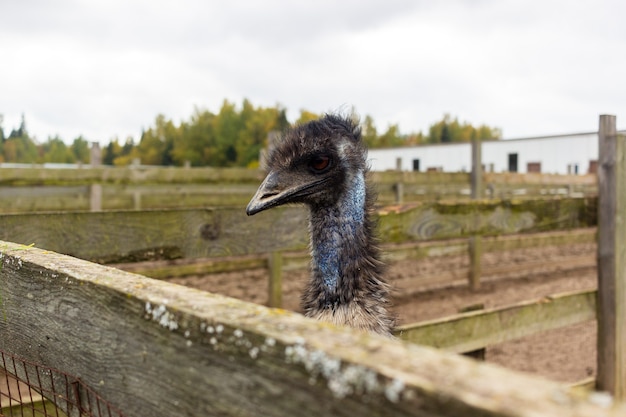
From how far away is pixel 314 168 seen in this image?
2.40m

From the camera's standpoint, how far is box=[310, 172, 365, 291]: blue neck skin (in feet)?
7.33

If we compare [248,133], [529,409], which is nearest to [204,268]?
[529,409]

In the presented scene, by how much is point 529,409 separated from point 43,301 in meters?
1.02

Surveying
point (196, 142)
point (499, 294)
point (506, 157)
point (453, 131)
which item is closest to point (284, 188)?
point (499, 294)

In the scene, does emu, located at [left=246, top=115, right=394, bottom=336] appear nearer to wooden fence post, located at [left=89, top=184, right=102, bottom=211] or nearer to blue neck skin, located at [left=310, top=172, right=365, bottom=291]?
blue neck skin, located at [left=310, top=172, right=365, bottom=291]

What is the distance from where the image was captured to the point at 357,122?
2.86m

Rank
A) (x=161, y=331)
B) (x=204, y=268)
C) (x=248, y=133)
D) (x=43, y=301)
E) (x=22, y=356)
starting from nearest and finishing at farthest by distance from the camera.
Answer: (x=161, y=331)
(x=43, y=301)
(x=22, y=356)
(x=204, y=268)
(x=248, y=133)

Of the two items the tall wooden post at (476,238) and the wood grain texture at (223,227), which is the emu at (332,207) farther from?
the tall wooden post at (476,238)

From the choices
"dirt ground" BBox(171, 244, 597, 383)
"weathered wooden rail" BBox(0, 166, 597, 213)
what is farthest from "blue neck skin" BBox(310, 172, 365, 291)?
"weathered wooden rail" BBox(0, 166, 597, 213)

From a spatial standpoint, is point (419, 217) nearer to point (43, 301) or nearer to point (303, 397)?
point (43, 301)

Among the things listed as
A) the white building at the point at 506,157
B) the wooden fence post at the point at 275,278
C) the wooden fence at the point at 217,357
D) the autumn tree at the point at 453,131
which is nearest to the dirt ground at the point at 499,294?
the wooden fence post at the point at 275,278

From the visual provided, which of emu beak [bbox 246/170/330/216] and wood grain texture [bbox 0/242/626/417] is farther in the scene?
emu beak [bbox 246/170/330/216]

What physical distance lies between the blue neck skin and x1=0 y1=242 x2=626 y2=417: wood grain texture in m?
1.13

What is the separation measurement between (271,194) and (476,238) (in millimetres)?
6411
